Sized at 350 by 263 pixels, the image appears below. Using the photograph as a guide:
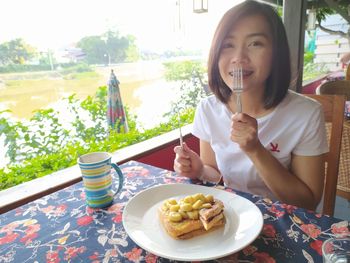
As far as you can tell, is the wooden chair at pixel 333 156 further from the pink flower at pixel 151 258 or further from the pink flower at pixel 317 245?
the pink flower at pixel 151 258

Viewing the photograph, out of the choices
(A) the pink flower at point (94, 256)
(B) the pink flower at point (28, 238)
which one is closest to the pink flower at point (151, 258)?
(A) the pink flower at point (94, 256)

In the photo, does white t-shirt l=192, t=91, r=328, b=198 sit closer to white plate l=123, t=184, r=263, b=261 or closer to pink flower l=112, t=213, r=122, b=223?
white plate l=123, t=184, r=263, b=261

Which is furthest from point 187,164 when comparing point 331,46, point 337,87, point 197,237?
point 331,46

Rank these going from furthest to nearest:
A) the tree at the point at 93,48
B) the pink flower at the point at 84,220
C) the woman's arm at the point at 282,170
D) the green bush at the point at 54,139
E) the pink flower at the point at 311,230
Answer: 1. the tree at the point at 93,48
2. the green bush at the point at 54,139
3. the woman's arm at the point at 282,170
4. the pink flower at the point at 84,220
5. the pink flower at the point at 311,230

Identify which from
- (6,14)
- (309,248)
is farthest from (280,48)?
(6,14)

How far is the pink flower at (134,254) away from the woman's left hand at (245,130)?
46cm

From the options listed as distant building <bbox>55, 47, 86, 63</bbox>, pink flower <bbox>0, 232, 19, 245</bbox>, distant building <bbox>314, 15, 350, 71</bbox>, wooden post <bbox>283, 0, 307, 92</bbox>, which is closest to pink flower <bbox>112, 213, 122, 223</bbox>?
pink flower <bbox>0, 232, 19, 245</bbox>

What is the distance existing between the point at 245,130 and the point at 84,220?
1.83 feet

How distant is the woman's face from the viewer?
102cm

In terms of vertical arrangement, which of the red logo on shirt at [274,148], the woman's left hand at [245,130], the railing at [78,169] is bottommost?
the railing at [78,169]

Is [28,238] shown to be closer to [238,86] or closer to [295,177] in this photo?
[238,86]

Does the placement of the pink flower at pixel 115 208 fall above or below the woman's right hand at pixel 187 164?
below

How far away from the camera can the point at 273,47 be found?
1046 mm

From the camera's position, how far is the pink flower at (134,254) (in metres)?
0.62
